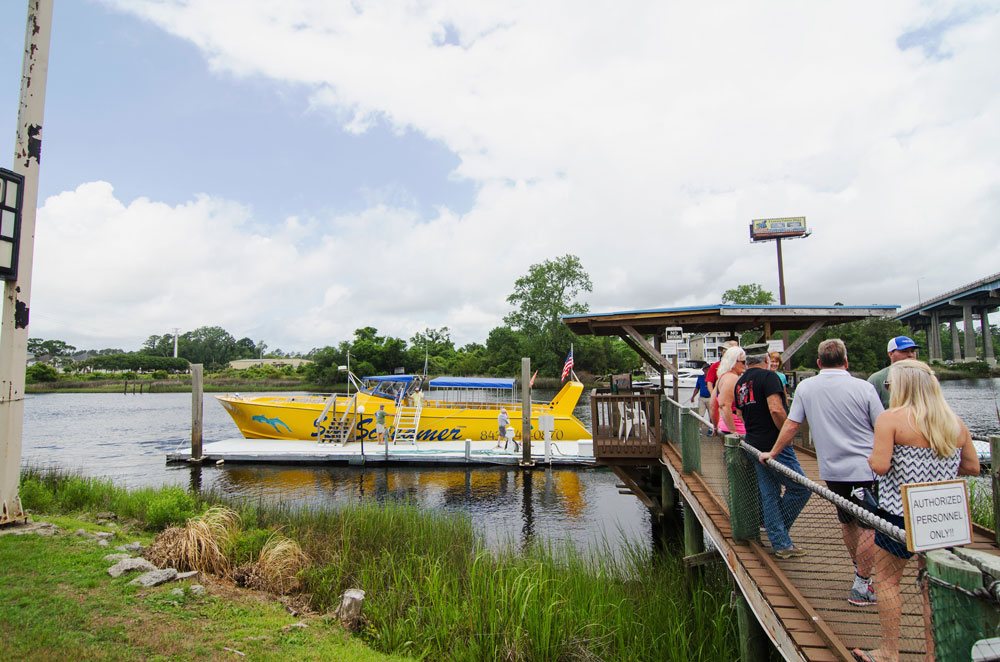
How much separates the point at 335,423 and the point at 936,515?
21761 mm

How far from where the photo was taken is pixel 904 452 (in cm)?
303

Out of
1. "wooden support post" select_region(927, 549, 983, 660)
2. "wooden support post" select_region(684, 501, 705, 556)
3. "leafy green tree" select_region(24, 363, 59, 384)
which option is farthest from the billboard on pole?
"leafy green tree" select_region(24, 363, 59, 384)

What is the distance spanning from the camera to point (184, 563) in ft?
21.7

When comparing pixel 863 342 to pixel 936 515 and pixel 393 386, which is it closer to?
pixel 393 386

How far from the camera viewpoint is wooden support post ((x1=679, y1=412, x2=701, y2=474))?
6.83m

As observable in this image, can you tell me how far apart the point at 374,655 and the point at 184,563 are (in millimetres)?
3189

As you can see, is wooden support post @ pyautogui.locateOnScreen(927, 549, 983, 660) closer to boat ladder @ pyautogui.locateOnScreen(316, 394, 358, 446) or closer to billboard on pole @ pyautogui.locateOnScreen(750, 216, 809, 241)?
boat ladder @ pyautogui.locateOnScreen(316, 394, 358, 446)

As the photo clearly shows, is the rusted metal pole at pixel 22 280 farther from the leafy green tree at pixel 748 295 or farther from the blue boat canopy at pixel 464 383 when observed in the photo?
the leafy green tree at pixel 748 295

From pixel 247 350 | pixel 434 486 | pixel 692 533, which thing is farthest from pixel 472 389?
pixel 247 350

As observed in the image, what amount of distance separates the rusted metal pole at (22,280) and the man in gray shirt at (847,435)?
8.65 meters

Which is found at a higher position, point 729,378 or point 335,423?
point 729,378

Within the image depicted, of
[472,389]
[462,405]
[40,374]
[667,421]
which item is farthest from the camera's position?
[40,374]

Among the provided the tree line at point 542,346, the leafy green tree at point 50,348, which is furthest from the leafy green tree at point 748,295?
the leafy green tree at point 50,348

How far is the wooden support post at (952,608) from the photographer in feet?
5.73
